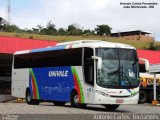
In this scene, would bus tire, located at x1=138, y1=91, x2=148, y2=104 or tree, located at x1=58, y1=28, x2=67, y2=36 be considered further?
tree, located at x1=58, y1=28, x2=67, y2=36

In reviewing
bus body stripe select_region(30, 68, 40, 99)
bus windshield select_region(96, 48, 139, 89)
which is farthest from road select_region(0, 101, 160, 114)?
bus body stripe select_region(30, 68, 40, 99)

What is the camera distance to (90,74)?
23188mm

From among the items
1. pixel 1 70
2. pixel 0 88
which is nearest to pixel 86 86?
pixel 0 88

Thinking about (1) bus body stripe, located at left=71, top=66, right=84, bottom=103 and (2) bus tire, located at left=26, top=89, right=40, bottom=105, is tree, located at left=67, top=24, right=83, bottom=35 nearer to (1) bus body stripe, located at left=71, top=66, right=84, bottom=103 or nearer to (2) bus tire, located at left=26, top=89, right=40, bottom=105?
(2) bus tire, located at left=26, top=89, right=40, bottom=105

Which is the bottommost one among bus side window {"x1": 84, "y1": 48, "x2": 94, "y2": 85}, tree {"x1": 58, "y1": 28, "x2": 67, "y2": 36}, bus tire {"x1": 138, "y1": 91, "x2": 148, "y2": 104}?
bus tire {"x1": 138, "y1": 91, "x2": 148, "y2": 104}

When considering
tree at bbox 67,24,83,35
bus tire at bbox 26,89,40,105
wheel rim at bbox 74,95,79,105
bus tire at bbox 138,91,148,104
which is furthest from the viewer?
tree at bbox 67,24,83,35

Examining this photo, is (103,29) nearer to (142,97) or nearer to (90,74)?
(142,97)

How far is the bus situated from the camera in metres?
22.8

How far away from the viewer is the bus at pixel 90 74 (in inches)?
898

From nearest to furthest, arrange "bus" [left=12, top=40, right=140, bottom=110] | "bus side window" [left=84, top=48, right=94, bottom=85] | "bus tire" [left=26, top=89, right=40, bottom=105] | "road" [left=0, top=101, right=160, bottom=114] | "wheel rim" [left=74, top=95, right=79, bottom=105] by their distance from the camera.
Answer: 1. "road" [left=0, top=101, right=160, bottom=114]
2. "bus" [left=12, top=40, right=140, bottom=110]
3. "bus side window" [left=84, top=48, right=94, bottom=85]
4. "wheel rim" [left=74, top=95, right=79, bottom=105]
5. "bus tire" [left=26, top=89, right=40, bottom=105]

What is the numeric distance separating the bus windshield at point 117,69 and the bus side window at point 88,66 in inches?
16.2

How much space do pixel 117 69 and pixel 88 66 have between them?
141 cm

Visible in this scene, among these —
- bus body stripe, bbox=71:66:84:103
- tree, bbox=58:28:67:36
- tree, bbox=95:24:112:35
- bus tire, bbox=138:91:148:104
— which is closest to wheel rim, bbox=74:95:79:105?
bus body stripe, bbox=71:66:84:103

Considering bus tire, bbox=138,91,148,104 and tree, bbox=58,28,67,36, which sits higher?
tree, bbox=58,28,67,36
